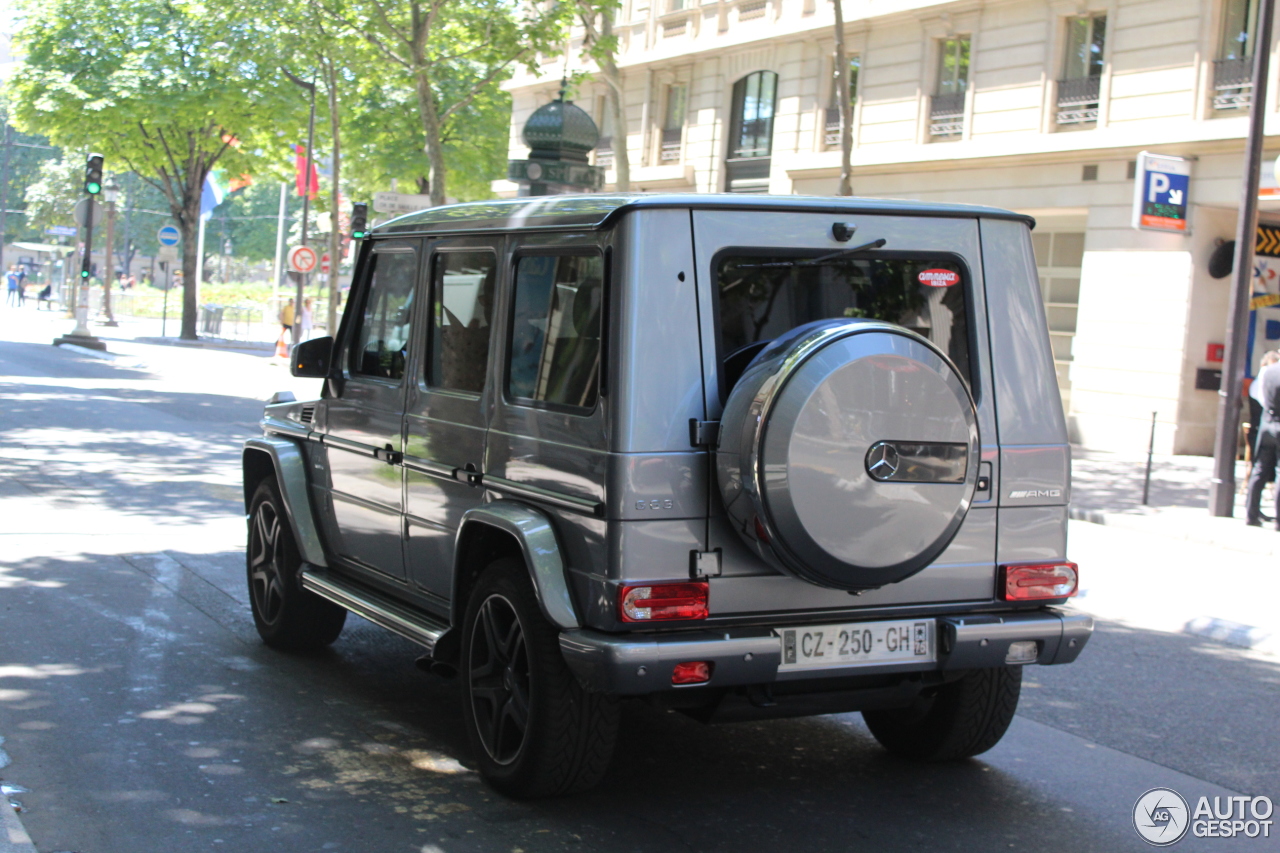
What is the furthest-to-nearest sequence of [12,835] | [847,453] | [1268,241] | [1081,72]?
[1081,72] → [1268,241] → [847,453] → [12,835]

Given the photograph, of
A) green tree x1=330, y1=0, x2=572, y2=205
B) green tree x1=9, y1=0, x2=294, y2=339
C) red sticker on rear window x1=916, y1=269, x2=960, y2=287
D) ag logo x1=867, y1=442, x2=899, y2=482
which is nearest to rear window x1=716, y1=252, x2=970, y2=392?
red sticker on rear window x1=916, y1=269, x2=960, y2=287

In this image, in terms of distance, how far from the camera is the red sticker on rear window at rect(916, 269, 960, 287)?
4.60 meters

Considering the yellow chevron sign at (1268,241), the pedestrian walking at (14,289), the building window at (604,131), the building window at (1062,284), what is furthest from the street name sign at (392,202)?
the pedestrian walking at (14,289)

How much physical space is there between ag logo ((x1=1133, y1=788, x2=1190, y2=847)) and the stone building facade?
14.7 m

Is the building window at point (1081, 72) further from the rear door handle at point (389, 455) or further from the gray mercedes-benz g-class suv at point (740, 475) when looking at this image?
the rear door handle at point (389, 455)

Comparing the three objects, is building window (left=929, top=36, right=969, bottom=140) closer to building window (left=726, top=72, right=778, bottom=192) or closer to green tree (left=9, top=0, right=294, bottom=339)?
building window (left=726, top=72, right=778, bottom=192)

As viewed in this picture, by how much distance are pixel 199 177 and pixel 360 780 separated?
137 ft

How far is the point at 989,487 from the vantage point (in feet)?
14.9

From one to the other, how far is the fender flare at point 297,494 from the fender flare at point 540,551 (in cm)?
185

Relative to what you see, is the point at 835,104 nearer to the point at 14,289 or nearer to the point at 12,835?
the point at 12,835

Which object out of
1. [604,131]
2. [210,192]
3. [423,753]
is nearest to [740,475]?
[423,753]

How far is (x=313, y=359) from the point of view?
6.21m

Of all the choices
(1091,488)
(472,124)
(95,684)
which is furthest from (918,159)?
(95,684)

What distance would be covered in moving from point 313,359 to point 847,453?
3036 millimetres
